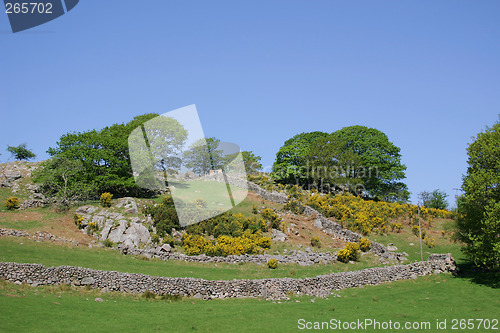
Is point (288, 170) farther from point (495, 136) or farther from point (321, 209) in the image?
point (495, 136)

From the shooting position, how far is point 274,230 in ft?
134

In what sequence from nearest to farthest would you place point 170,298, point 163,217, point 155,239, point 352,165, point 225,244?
point 170,298, point 155,239, point 225,244, point 163,217, point 352,165

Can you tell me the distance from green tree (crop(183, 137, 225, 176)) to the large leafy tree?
27130mm

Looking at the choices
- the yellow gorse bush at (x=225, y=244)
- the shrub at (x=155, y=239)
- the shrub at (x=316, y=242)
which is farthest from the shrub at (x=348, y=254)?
the shrub at (x=155, y=239)

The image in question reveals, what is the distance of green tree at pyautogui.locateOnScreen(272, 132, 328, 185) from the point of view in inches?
2712

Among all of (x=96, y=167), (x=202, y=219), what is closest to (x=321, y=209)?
(x=202, y=219)

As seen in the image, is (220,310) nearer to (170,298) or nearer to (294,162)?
(170,298)

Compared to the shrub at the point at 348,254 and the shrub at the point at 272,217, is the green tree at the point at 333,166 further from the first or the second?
the shrub at the point at 348,254

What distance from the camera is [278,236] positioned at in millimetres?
39688

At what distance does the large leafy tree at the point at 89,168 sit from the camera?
4366 cm

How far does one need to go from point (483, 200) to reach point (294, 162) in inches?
1767

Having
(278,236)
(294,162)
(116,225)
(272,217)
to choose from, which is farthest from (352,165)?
(116,225)

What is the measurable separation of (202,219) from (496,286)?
2776 centimetres

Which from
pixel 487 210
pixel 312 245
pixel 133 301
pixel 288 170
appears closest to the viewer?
pixel 133 301
